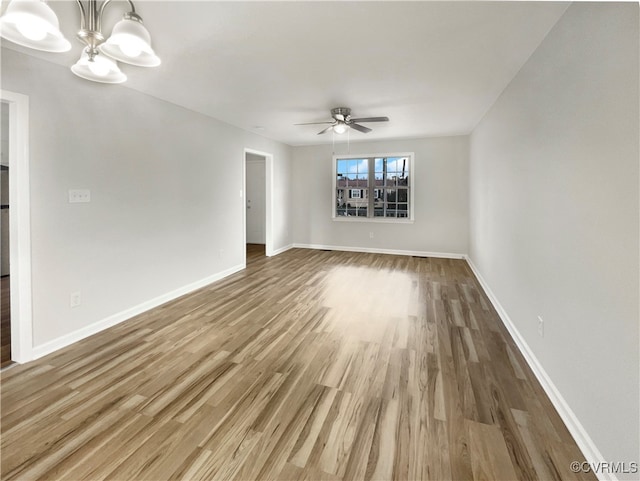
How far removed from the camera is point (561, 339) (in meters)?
1.89

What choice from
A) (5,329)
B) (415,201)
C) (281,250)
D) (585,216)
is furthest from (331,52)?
(281,250)

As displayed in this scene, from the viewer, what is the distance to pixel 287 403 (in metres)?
1.96

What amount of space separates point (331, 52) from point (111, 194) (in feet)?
8.23

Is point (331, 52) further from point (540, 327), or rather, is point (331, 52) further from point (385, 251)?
point (385, 251)

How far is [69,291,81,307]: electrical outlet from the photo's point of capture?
2.80 metres

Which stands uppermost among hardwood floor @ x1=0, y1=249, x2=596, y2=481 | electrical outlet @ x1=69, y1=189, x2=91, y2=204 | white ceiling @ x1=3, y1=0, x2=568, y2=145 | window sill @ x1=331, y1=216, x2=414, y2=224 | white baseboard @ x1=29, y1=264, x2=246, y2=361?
white ceiling @ x1=3, y1=0, x2=568, y2=145

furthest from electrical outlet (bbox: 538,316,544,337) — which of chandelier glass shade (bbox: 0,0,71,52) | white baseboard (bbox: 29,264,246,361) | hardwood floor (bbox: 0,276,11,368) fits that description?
hardwood floor (bbox: 0,276,11,368)

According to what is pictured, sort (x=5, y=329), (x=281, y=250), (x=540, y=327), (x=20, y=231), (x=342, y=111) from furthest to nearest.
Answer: (x=281, y=250) → (x=342, y=111) → (x=5, y=329) → (x=20, y=231) → (x=540, y=327)

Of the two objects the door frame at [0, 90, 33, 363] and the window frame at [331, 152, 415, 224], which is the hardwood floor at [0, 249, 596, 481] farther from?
the window frame at [331, 152, 415, 224]

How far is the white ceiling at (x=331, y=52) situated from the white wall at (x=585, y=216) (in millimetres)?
424

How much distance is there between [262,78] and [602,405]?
11.3 feet

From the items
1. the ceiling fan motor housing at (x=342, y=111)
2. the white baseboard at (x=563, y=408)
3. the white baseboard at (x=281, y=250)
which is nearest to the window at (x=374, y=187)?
the white baseboard at (x=281, y=250)

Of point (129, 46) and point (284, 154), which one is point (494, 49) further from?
point (284, 154)

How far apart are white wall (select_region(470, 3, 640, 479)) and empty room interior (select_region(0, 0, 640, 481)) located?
16mm
